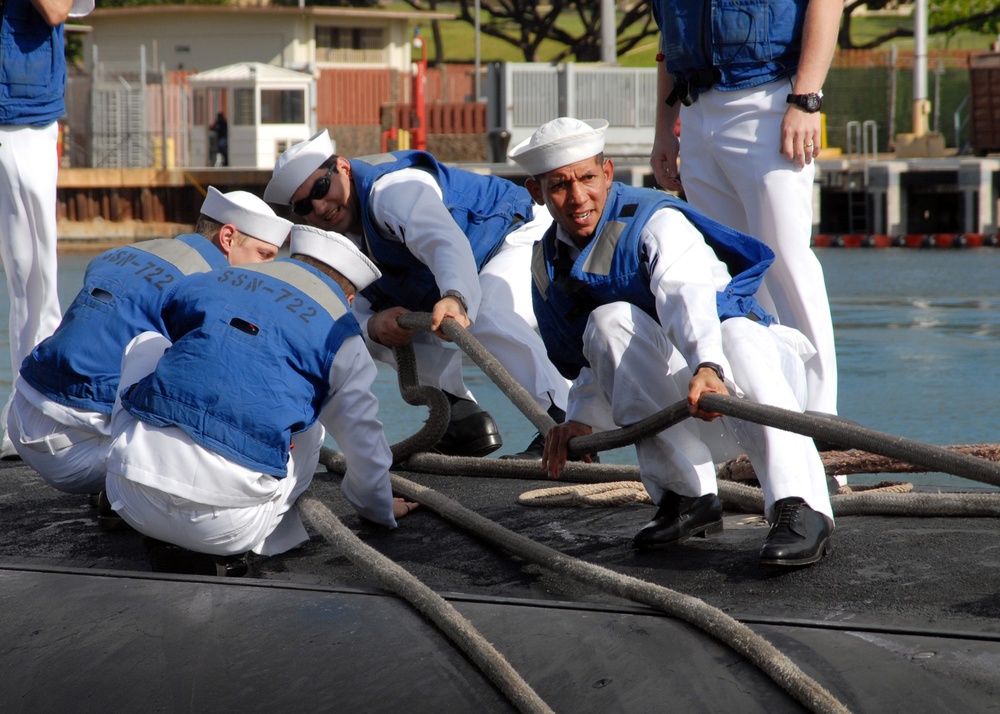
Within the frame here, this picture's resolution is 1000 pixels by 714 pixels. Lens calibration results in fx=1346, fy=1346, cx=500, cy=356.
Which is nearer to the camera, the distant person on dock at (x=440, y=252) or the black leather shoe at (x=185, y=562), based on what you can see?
the black leather shoe at (x=185, y=562)

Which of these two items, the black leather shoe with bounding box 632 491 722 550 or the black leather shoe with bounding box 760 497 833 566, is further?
the black leather shoe with bounding box 632 491 722 550

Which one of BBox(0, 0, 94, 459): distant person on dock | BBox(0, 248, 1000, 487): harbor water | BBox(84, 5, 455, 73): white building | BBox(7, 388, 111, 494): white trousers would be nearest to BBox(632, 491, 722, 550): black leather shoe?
BBox(7, 388, 111, 494): white trousers

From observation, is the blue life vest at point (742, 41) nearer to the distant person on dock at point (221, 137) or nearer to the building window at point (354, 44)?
the distant person on dock at point (221, 137)

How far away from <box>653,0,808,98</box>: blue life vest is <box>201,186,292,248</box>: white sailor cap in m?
1.24

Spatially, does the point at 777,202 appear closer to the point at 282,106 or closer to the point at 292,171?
the point at 292,171

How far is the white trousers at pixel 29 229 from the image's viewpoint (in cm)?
435

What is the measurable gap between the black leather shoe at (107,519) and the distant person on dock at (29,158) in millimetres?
901

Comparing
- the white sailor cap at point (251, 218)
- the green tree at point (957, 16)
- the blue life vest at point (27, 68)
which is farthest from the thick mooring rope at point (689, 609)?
the green tree at point (957, 16)

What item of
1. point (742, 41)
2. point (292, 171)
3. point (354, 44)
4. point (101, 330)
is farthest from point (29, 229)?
point (354, 44)

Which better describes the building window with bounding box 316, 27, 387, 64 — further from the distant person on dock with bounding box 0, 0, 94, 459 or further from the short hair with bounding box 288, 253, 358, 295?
the short hair with bounding box 288, 253, 358, 295

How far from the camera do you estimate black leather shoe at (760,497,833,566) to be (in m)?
2.71

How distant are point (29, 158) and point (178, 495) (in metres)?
1.94

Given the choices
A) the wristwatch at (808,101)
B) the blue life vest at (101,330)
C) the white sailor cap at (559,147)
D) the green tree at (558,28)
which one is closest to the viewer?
the white sailor cap at (559,147)

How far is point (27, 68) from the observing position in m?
4.38
